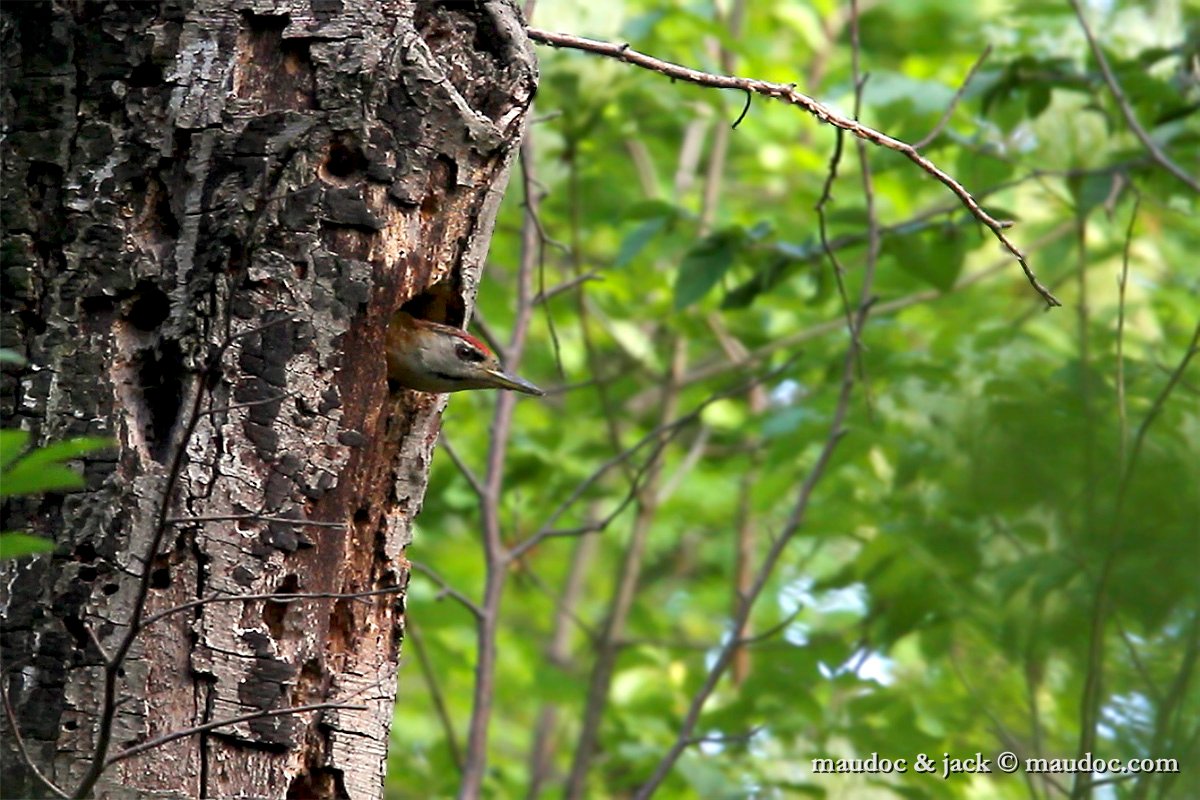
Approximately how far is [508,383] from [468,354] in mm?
293

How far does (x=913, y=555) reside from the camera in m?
4.90

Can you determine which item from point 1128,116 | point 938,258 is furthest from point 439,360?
point 1128,116

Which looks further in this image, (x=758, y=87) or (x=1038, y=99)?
(x=1038, y=99)

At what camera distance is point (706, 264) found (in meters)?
4.91

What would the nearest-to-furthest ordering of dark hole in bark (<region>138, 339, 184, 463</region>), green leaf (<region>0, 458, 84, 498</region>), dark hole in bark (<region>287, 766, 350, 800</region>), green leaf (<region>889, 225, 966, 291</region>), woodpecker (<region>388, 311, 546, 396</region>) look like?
green leaf (<region>0, 458, 84, 498</region>) < dark hole in bark (<region>138, 339, 184, 463</region>) < dark hole in bark (<region>287, 766, 350, 800</region>) < woodpecker (<region>388, 311, 546, 396</region>) < green leaf (<region>889, 225, 966, 291</region>)

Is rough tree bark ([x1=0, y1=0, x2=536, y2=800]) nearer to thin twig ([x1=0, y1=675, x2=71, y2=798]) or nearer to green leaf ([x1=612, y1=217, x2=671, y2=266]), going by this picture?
thin twig ([x1=0, y1=675, x2=71, y2=798])

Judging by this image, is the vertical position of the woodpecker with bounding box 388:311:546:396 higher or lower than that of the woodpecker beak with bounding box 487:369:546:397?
lower

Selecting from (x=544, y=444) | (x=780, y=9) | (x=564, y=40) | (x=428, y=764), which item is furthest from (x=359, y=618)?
(x=780, y=9)

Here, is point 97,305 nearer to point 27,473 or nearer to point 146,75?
point 146,75

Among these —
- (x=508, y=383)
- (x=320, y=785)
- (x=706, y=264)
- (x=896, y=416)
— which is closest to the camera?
(x=320, y=785)

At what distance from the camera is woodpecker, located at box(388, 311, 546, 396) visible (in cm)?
281

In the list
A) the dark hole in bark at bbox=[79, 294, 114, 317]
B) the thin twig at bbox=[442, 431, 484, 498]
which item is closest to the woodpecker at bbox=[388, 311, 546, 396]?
the dark hole in bark at bbox=[79, 294, 114, 317]

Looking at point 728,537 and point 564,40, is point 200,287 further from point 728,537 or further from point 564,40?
point 728,537

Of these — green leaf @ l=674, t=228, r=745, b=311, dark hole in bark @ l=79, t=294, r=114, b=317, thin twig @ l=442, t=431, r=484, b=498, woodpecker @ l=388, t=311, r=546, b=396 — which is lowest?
dark hole in bark @ l=79, t=294, r=114, b=317
